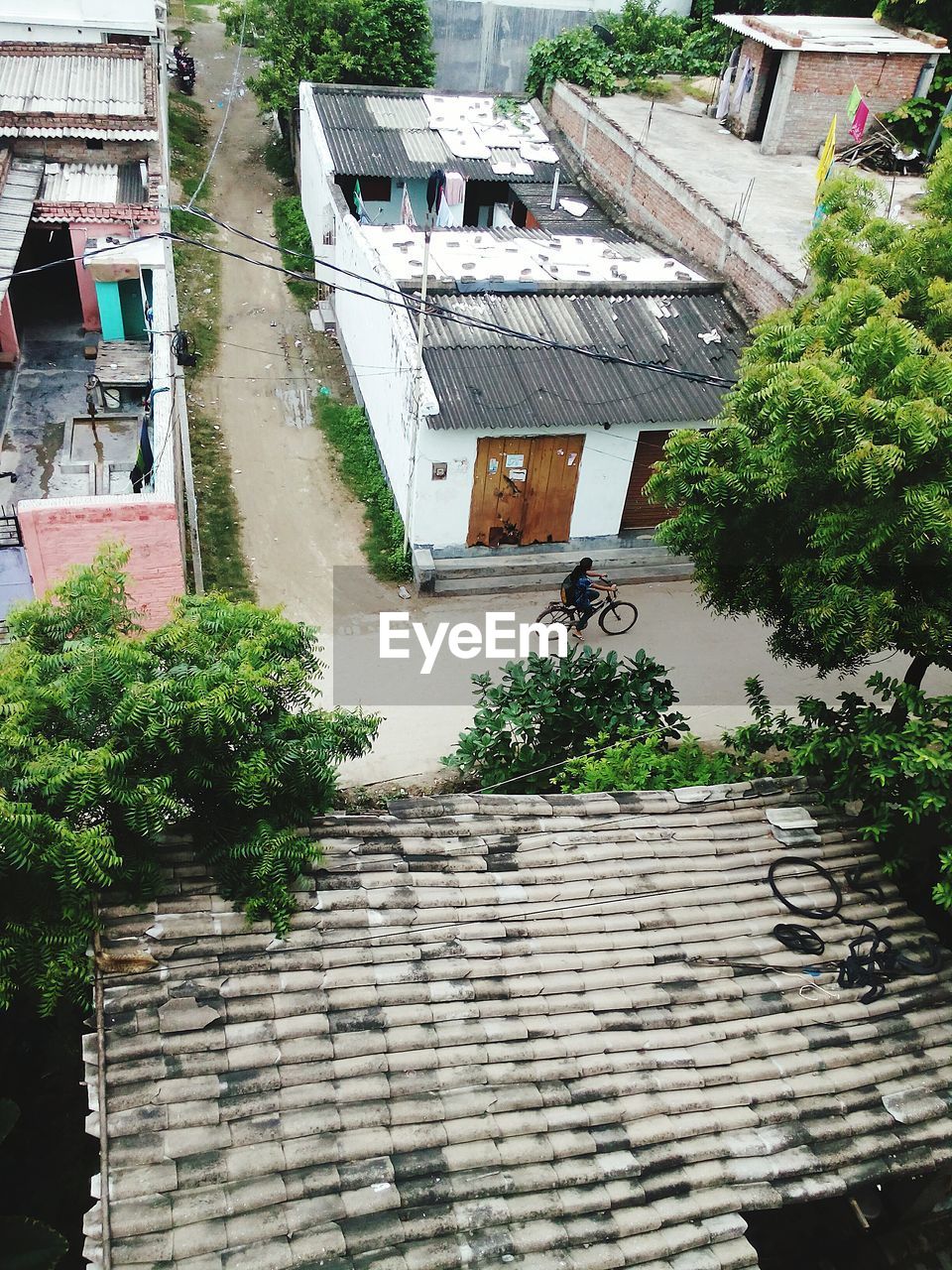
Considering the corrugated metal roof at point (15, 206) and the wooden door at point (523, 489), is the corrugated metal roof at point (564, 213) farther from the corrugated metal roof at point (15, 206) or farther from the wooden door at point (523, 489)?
the corrugated metal roof at point (15, 206)

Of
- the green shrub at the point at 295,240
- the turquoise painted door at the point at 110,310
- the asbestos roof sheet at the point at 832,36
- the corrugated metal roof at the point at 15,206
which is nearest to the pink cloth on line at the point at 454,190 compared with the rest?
the green shrub at the point at 295,240

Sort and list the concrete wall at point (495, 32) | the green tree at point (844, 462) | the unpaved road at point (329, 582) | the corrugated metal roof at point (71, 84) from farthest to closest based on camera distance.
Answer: the concrete wall at point (495, 32) < the corrugated metal roof at point (71, 84) < the unpaved road at point (329, 582) < the green tree at point (844, 462)

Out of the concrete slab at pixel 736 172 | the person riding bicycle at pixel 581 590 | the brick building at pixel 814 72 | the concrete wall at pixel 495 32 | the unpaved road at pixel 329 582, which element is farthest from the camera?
the concrete wall at pixel 495 32

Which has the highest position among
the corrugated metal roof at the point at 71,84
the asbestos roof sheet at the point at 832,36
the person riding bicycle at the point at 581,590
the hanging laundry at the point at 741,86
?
the asbestos roof sheet at the point at 832,36

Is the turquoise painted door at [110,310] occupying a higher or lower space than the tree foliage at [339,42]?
lower

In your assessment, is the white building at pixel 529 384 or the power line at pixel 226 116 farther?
the power line at pixel 226 116

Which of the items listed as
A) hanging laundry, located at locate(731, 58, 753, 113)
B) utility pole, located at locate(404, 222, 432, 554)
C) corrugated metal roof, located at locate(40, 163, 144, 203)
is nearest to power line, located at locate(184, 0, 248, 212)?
corrugated metal roof, located at locate(40, 163, 144, 203)

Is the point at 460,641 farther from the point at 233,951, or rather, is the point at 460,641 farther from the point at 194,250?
the point at 194,250

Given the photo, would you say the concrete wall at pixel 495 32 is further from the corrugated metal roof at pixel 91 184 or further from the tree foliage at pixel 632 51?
the corrugated metal roof at pixel 91 184

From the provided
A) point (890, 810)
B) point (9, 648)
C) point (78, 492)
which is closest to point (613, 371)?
point (78, 492)
